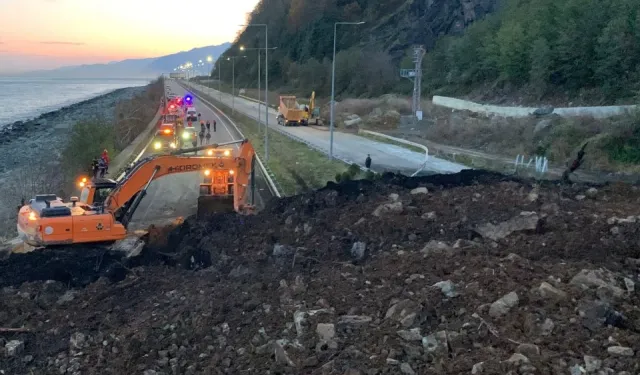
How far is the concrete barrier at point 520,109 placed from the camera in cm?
3191

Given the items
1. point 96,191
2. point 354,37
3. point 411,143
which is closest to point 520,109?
point 411,143

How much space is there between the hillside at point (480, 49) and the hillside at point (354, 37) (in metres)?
0.17

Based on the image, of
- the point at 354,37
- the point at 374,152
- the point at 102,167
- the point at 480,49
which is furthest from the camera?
the point at 354,37

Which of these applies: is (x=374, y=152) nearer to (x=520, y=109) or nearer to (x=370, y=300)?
(x=520, y=109)

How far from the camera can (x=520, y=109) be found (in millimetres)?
39469

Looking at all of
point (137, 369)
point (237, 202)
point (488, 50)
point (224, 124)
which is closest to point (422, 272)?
point (137, 369)

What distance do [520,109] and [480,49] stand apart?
1513 cm

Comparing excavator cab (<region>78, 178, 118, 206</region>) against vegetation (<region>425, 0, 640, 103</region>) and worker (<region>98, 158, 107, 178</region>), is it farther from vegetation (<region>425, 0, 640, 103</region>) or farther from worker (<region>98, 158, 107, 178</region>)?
vegetation (<region>425, 0, 640, 103</region>)

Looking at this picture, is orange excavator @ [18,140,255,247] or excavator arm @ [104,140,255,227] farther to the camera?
excavator arm @ [104,140,255,227]

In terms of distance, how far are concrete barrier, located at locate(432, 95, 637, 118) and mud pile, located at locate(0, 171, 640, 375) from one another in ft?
58.7

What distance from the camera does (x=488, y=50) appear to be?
50562 millimetres

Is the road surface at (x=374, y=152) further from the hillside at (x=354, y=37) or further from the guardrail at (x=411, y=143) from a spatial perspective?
the hillside at (x=354, y=37)

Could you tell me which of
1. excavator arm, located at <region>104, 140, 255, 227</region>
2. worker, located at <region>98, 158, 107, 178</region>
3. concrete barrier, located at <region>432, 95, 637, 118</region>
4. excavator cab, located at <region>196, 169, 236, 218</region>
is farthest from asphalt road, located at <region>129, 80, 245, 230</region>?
concrete barrier, located at <region>432, 95, 637, 118</region>

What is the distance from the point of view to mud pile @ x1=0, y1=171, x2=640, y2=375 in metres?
8.08
